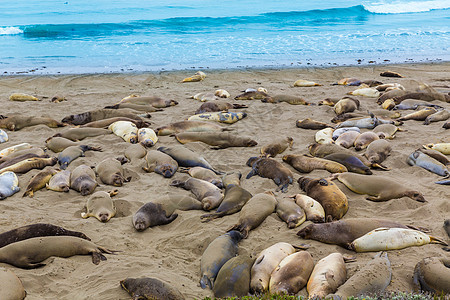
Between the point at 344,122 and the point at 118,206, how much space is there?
16.3 ft

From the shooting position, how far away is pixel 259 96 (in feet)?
37.0

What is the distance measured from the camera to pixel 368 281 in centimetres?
367

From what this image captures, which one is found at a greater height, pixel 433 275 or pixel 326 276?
pixel 433 275

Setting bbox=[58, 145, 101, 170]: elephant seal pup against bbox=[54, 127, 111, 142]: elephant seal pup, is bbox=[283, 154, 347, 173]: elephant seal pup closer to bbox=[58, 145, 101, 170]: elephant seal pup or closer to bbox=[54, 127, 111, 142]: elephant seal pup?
bbox=[58, 145, 101, 170]: elephant seal pup

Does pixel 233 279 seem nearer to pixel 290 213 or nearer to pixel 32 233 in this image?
pixel 290 213

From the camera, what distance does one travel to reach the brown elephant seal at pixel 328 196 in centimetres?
522

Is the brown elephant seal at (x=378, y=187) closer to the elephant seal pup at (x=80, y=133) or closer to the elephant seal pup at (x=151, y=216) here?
the elephant seal pup at (x=151, y=216)

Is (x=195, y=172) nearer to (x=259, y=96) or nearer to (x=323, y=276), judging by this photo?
(x=323, y=276)

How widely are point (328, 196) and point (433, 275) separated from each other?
1889 millimetres

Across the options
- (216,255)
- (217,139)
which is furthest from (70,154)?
(216,255)

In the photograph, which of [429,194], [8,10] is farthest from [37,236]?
[8,10]

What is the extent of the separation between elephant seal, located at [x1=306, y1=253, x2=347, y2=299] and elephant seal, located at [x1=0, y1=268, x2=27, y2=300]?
2519 millimetres

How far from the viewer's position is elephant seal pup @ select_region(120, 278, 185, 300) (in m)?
3.69

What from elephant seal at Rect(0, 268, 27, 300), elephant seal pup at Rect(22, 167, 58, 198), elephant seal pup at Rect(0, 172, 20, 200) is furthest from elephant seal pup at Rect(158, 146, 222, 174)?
elephant seal at Rect(0, 268, 27, 300)
